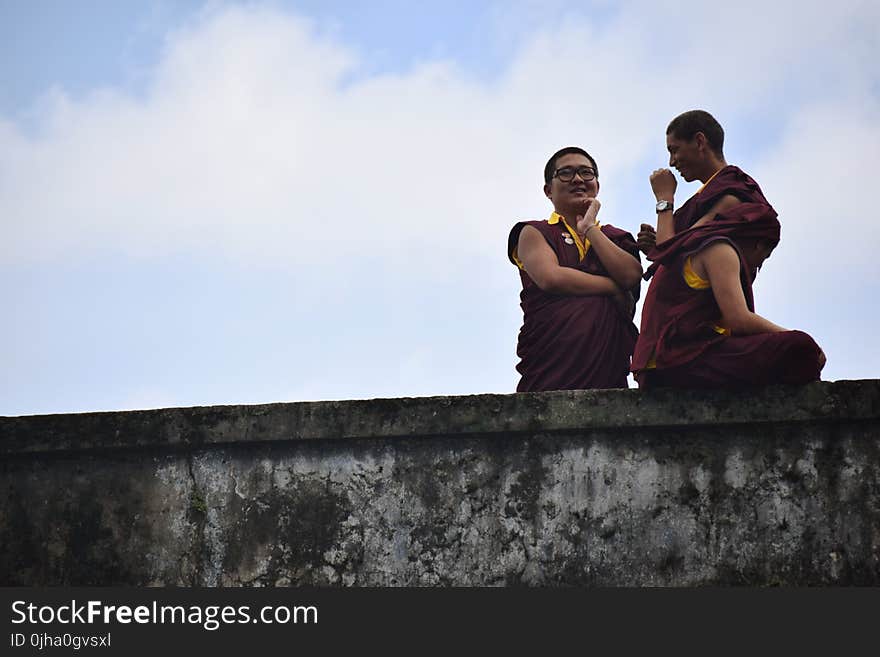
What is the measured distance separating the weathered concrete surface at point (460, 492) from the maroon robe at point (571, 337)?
0.52 meters

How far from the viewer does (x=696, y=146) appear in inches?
219

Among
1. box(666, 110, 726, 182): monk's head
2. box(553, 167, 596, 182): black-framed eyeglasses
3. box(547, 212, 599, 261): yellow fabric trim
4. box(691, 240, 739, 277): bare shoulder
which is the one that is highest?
box(553, 167, 596, 182): black-framed eyeglasses

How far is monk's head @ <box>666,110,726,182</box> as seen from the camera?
219 inches

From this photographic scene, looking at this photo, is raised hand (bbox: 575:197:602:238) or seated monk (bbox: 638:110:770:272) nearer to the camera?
seated monk (bbox: 638:110:770:272)

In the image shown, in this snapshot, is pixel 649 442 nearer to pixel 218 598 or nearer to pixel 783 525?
pixel 783 525

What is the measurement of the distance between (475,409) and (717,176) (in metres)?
1.60

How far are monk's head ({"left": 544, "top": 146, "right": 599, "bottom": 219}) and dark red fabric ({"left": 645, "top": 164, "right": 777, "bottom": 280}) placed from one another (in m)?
0.62

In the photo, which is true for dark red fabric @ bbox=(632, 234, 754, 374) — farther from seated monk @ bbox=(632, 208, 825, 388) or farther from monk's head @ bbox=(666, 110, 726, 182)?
monk's head @ bbox=(666, 110, 726, 182)

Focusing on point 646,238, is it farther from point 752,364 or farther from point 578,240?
point 752,364

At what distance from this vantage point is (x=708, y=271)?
5125 mm

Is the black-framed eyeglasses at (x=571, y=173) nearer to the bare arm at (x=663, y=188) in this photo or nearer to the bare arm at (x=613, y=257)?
the bare arm at (x=613, y=257)

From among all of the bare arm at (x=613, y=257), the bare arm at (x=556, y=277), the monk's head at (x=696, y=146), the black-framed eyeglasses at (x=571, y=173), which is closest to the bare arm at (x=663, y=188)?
the monk's head at (x=696, y=146)

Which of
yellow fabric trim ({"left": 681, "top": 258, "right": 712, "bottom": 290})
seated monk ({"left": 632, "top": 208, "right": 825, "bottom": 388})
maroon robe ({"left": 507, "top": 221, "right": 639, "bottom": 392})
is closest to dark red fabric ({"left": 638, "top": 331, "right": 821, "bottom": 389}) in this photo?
seated monk ({"left": 632, "top": 208, "right": 825, "bottom": 388})

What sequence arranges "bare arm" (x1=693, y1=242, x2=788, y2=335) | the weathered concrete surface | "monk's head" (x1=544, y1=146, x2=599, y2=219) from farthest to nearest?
"monk's head" (x1=544, y1=146, x2=599, y2=219), "bare arm" (x1=693, y1=242, x2=788, y2=335), the weathered concrete surface
